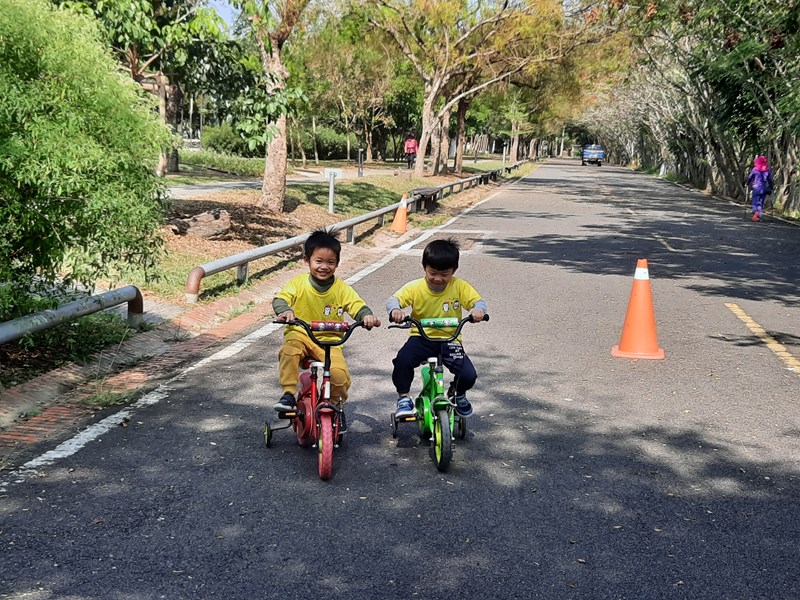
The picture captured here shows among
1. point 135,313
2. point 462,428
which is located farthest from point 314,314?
point 135,313

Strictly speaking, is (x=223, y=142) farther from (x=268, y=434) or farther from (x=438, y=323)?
(x=438, y=323)

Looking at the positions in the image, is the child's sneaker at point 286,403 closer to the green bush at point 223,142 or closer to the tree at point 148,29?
the tree at point 148,29

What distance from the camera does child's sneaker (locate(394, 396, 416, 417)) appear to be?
5277mm

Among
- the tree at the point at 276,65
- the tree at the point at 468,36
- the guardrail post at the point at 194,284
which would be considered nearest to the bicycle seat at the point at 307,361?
the guardrail post at the point at 194,284

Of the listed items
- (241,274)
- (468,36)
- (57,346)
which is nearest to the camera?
(57,346)

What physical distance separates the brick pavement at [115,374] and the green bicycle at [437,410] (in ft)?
6.90

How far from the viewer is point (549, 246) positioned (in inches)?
664

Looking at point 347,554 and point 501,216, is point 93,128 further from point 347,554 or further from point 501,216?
point 501,216

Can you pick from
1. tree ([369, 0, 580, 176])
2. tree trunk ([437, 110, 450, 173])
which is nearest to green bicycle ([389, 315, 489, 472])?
tree ([369, 0, 580, 176])

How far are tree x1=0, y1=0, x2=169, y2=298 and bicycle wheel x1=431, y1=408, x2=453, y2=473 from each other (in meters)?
2.61

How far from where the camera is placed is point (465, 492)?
15.2 ft

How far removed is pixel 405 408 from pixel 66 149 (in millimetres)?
2697

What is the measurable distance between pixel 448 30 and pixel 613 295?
948 inches

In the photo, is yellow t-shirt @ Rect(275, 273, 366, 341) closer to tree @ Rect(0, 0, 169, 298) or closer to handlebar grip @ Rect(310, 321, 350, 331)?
handlebar grip @ Rect(310, 321, 350, 331)
